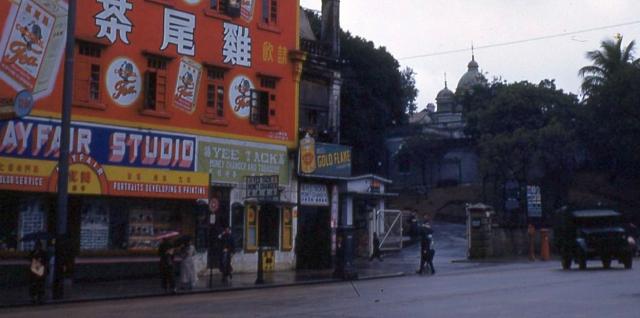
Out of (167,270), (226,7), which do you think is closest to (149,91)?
(226,7)

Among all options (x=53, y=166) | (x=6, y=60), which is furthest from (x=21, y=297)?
(x=6, y=60)

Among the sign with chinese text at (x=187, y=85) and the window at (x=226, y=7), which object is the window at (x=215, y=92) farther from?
the window at (x=226, y=7)

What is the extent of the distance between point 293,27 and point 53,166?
41.8 ft

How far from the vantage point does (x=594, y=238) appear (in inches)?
1232

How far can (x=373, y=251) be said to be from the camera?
44.3 metres

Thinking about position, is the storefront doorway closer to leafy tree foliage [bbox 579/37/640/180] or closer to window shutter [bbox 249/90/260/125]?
window shutter [bbox 249/90/260/125]

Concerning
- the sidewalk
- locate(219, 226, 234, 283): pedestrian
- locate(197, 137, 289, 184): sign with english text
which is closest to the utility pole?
the sidewalk

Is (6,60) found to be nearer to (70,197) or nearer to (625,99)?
(70,197)

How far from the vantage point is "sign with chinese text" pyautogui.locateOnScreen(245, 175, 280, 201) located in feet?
93.7

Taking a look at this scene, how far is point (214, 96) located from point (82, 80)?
18.8 ft

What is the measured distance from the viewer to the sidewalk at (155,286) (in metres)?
22.7

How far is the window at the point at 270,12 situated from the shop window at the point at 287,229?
756 cm

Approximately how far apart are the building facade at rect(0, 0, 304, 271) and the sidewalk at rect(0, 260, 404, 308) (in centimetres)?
155

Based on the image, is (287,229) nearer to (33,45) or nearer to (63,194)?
(33,45)
